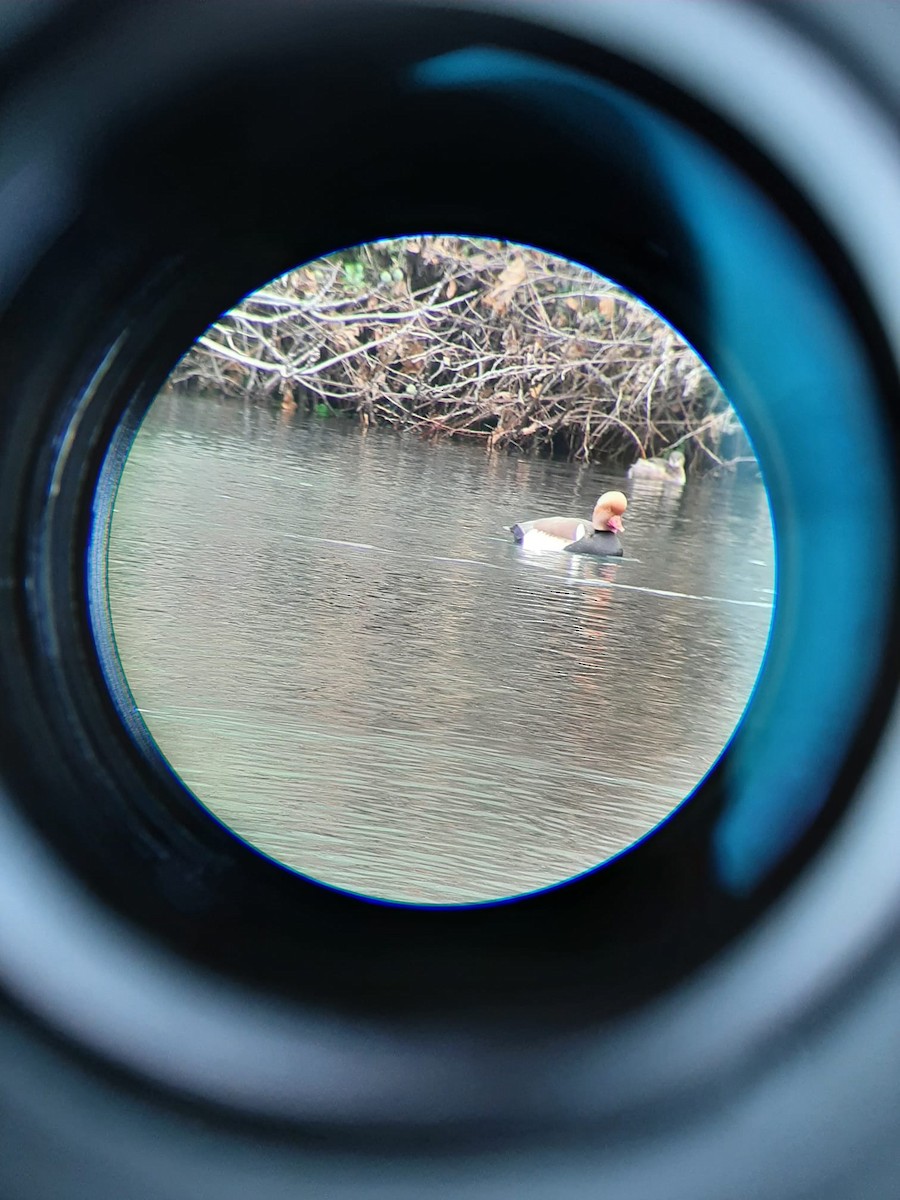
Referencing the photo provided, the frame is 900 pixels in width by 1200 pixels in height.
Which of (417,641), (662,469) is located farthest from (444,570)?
(662,469)

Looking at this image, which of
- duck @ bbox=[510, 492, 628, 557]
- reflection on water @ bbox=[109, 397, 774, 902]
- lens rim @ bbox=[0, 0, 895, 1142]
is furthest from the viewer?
duck @ bbox=[510, 492, 628, 557]

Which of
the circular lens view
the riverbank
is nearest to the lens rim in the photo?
the circular lens view

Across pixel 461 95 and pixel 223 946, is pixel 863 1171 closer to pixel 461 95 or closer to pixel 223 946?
pixel 223 946

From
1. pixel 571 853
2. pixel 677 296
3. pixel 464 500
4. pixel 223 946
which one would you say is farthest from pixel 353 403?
pixel 223 946

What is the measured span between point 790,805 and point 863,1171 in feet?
0.33

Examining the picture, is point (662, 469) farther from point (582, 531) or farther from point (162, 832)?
point (162, 832)

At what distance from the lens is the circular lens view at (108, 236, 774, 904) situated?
3.03 ft

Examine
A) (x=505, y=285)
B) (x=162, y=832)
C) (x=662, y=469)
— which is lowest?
(x=162, y=832)

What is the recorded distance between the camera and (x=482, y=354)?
1044 mm

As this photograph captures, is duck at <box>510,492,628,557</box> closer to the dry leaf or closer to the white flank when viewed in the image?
the white flank

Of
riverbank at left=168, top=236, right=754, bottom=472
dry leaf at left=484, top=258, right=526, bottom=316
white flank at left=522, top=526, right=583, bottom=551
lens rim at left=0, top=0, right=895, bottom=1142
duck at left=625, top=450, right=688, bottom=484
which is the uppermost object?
dry leaf at left=484, top=258, right=526, bottom=316

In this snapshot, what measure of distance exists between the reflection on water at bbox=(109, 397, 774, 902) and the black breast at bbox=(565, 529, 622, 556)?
0.03 meters

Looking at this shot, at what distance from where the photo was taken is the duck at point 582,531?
100cm

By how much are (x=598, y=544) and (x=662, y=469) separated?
0.09 m
